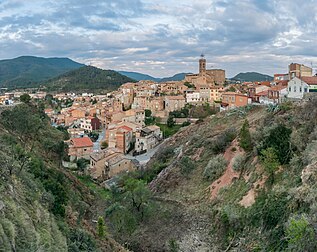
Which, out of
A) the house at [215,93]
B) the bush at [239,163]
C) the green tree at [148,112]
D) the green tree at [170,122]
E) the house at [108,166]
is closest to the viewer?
the bush at [239,163]

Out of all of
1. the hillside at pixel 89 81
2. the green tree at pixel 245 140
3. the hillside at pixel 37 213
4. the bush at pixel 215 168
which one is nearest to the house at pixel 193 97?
the bush at pixel 215 168

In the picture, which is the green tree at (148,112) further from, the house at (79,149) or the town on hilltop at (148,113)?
the house at (79,149)

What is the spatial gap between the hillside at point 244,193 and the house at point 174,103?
36.4 meters

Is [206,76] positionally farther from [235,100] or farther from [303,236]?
[303,236]

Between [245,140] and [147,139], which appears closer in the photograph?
[245,140]

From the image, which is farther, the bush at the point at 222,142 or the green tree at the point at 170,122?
the green tree at the point at 170,122

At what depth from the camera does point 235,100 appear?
55625 millimetres

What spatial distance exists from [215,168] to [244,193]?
5.17 metres

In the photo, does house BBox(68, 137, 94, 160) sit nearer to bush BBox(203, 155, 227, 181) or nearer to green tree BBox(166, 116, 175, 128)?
green tree BBox(166, 116, 175, 128)

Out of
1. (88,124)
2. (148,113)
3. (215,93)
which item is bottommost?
(88,124)

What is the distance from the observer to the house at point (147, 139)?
51125 mm

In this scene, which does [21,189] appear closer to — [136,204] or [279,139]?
[136,204]

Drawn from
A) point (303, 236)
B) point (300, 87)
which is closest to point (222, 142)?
point (300, 87)

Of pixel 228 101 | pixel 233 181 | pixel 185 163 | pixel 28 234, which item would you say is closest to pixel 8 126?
pixel 185 163
